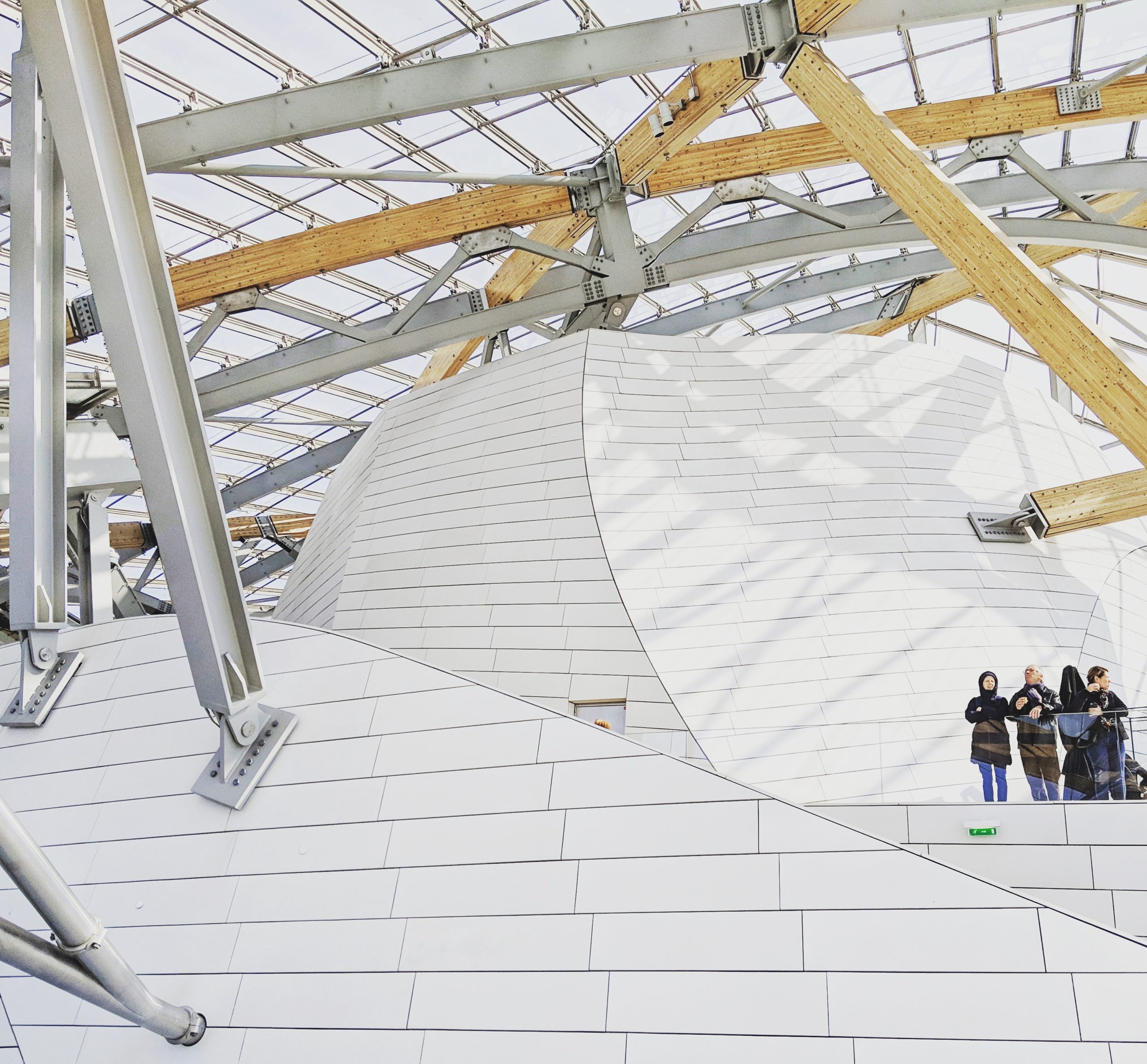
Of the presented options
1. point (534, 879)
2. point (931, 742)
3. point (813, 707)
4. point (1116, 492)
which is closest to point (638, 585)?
point (813, 707)

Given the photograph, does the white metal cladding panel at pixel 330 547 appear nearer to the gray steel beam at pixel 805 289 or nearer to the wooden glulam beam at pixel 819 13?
the wooden glulam beam at pixel 819 13

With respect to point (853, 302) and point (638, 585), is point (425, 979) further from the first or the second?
point (853, 302)

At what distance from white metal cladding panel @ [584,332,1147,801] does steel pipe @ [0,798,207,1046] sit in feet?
22.5

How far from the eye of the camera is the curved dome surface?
11.2 metres

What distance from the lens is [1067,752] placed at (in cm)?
781

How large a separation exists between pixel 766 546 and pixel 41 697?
8.47 meters

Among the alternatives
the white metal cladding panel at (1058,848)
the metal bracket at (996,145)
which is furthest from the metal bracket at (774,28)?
the white metal cladding panel at (1058,848)

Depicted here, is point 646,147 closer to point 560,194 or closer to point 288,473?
point 560,194

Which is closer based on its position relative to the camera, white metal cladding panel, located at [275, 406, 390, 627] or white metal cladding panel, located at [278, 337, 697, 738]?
white metal cladding panel, located at [278, 337, 697, 738]

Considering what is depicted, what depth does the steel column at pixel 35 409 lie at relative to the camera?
780 centimetres

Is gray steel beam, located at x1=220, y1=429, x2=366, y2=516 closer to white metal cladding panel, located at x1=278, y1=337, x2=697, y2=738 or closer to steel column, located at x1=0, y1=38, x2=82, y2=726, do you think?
white metal cladding panel, located at x1=278, y1=337, x2=697, y2=738

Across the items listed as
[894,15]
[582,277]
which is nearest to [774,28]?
[894,15]

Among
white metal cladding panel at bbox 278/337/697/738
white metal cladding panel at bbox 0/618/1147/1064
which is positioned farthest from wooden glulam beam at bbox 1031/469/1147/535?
white metal cladding panel at bbox 0/618/1147/1064

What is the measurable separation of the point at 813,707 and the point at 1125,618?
250 inches
